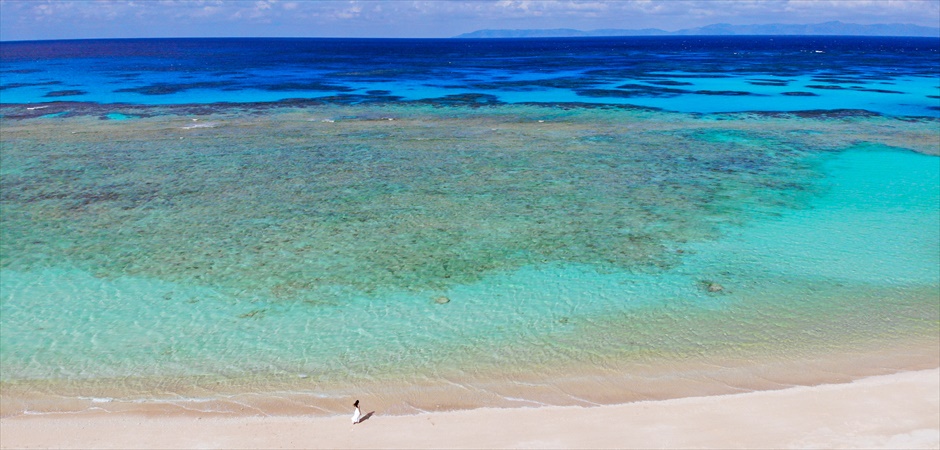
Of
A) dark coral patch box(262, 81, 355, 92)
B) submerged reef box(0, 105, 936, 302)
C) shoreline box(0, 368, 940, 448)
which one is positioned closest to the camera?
shoreline box(0, 368, 940, 448)

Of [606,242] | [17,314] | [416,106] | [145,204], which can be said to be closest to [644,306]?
[606,242]

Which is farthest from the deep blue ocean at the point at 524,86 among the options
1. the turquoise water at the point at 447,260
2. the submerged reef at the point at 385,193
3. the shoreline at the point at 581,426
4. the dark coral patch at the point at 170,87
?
the shoreline at the point at 581,426

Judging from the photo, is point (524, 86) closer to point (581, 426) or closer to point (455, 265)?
point (455, 265)

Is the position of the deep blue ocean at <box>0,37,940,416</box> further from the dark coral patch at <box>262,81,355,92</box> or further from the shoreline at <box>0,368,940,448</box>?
the dark coral patch at <box>262,81,355,92</box>

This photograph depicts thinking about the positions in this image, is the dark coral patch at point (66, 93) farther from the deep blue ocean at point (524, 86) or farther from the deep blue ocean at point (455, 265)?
the deep blue ocean at point (455, 265)

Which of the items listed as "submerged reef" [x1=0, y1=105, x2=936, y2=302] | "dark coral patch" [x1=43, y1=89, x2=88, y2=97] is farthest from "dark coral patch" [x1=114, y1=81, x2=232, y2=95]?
"submerged reef" [x1=0, y1=105, x2=936, y2=302]

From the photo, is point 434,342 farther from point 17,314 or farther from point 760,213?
point 760,213
